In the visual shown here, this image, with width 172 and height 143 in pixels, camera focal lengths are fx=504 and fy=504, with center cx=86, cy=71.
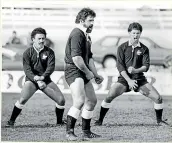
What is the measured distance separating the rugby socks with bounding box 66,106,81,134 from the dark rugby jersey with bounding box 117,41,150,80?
533 millimetres

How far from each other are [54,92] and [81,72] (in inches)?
13.2

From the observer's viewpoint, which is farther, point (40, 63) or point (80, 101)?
point (40, 63)

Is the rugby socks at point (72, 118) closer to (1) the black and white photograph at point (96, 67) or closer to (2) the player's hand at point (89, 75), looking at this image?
(1) the black and white photograph at point (96, 67)

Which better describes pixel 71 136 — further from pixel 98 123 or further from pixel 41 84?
pixel 41 84

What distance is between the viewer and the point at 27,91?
4.46 meters

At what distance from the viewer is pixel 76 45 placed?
425cm

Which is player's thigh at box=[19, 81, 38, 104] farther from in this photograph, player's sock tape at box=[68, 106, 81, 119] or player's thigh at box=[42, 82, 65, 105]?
player's sock tape at box=[68, 106, 81, 119]

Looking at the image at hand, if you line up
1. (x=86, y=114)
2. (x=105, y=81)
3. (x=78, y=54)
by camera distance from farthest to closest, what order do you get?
(x=105, y=81), (x=86, y=114), (x=78, y=54)

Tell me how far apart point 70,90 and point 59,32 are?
0.52 metres

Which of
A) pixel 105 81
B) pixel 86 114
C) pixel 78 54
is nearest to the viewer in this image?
pixel 78 54

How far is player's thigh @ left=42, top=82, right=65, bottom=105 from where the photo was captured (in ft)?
14.5

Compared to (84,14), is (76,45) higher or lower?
lower

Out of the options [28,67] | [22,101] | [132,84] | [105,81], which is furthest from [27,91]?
[132,84]

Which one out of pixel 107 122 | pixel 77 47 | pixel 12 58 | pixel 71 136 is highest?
pixel 77 47
